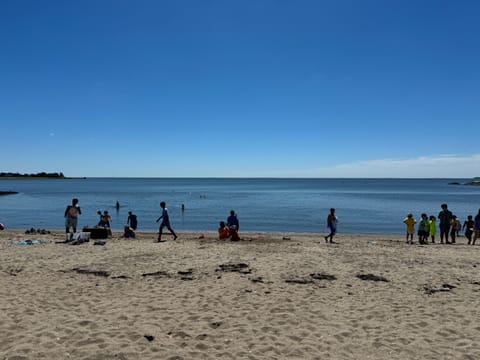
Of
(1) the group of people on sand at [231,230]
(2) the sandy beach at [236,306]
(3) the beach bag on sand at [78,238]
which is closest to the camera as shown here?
(2) the sandy beach at [236,306]

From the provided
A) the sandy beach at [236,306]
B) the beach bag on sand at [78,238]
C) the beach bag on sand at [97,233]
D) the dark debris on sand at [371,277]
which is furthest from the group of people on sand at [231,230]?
the dark debris on sand at [371,277]

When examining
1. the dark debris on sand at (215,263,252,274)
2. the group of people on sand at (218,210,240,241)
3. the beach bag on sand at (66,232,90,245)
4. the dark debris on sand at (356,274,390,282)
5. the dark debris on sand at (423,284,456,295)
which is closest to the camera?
the dark debris on sand at (423,284,456,295)

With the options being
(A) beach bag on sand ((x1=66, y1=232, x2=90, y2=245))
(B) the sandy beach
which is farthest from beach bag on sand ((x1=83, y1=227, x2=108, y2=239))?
(B) the sandy beach

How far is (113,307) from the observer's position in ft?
22.1

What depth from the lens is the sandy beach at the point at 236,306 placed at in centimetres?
508

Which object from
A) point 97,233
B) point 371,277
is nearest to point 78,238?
point 97,233

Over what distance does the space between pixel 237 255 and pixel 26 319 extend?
7.02 metres

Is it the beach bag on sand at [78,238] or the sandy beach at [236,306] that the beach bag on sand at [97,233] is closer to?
the beach bag on sand at [78,238]

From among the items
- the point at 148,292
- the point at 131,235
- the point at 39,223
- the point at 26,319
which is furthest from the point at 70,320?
the point at 39,223

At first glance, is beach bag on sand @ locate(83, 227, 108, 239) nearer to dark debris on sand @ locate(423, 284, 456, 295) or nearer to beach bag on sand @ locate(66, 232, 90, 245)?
beach bag on sand @ locate(66, 232, 90, 245)

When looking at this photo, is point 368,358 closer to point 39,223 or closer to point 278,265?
point 278,265

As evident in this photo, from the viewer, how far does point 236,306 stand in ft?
22.6

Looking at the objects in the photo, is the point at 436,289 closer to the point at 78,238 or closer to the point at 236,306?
the point at 236,306

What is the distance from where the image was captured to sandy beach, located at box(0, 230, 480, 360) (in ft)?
16.7
